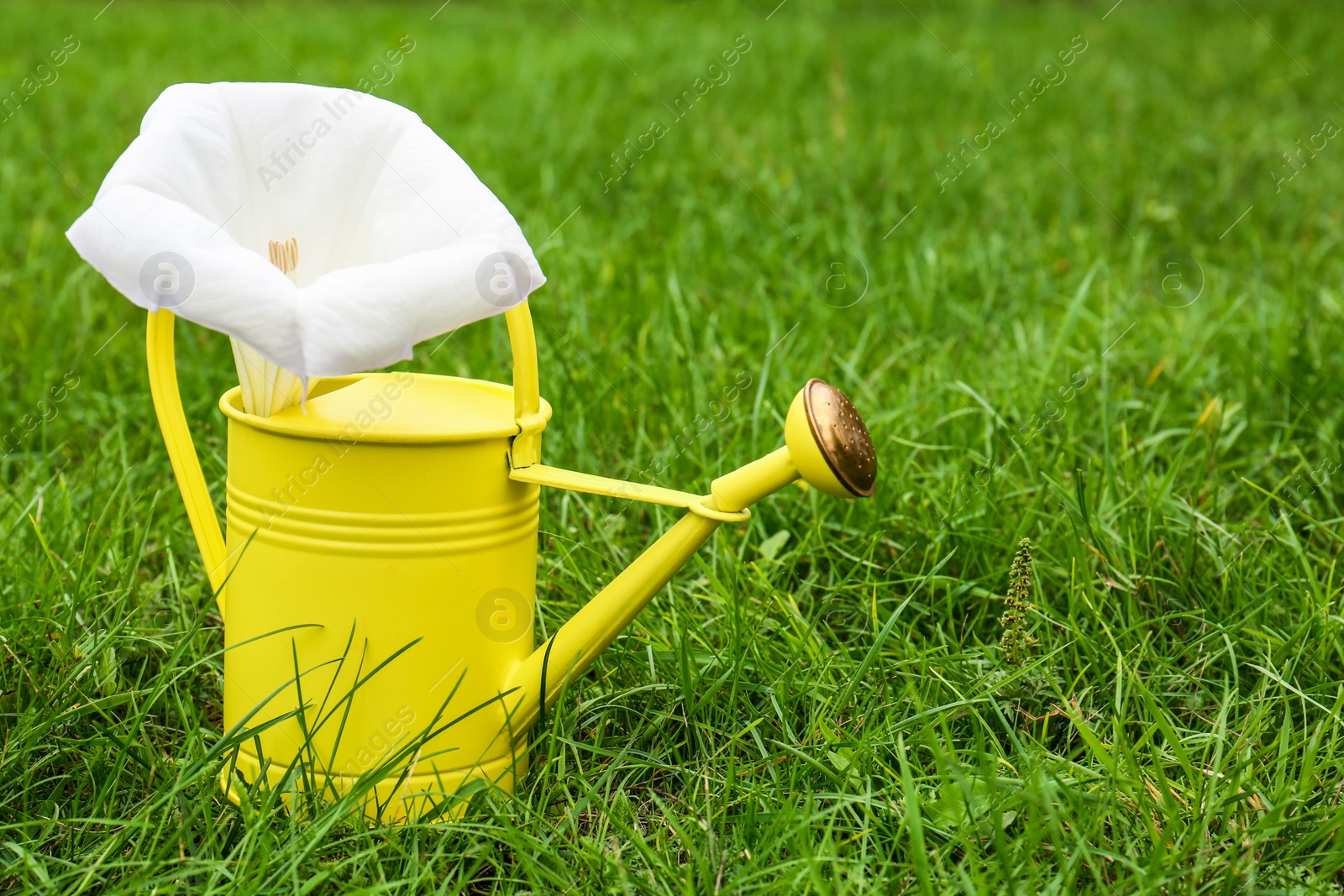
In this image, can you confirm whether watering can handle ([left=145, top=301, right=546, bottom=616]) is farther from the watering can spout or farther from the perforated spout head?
the perforated spout head

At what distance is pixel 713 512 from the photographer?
128 cm

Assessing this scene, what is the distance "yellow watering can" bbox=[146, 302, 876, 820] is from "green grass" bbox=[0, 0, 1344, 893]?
7 cm

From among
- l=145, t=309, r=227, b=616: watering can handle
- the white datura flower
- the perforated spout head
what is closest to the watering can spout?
the perforated spout head

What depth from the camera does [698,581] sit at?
177 cm

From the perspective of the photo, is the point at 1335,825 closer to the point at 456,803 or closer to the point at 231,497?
the point at 456,803

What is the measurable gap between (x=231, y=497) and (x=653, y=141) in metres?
3.00

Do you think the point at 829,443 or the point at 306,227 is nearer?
the point at 829,443

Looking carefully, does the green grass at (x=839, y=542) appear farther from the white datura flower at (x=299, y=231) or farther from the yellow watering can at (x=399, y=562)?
the white datura flower at (x=299, y=231)

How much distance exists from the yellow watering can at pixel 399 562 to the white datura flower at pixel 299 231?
0.38 feet

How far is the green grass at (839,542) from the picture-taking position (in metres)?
1.27

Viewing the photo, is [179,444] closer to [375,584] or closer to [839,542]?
[375,584]

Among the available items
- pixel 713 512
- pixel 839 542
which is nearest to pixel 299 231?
pixel 713 512

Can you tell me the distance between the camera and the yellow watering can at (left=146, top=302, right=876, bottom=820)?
1247 mm

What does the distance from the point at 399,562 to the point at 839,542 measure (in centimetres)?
82
